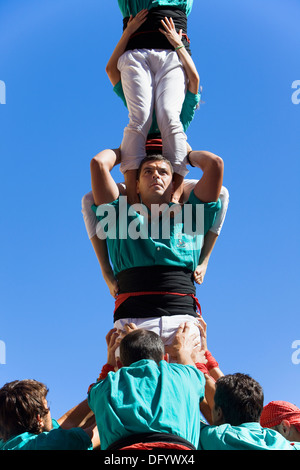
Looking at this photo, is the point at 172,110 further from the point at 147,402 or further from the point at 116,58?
the point at 147,402

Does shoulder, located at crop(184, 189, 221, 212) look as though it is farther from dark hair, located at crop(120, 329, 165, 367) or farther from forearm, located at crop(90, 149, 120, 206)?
dark hair, located at crop(120, 329, 165, 367)

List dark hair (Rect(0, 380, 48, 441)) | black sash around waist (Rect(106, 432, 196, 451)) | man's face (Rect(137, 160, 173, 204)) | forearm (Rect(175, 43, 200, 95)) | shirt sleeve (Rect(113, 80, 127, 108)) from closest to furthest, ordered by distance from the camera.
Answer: black sash around waist (Rect(106, 432, 196, 451)) → dark hair (Rect(0, 380, 48, 441)) → man's face (Rect(137, 160, 173, 204)) → forearm (Rect(175, 43, 200, 95)) → shirt sleeve (Rect(113, 80, 127, 108))

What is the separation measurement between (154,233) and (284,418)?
192 centimetres

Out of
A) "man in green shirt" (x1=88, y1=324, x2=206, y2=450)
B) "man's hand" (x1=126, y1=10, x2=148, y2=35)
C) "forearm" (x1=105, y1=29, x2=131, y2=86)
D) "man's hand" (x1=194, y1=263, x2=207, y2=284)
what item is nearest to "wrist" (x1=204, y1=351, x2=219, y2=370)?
"man's hand" (x1=194, y1=263, x2=207, y2=284)

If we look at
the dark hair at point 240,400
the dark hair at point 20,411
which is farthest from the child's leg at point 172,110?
the dark hair at point 20,411

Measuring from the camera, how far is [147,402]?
4.08 m

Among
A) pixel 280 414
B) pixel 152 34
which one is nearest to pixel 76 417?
pixel 280 414

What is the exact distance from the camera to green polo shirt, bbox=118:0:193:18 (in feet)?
23.3

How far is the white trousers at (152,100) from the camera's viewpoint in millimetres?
6484

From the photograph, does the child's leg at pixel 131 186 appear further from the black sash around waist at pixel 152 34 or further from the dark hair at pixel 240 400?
the dark hair at pixel 240 400

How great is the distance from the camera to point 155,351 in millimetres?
4438

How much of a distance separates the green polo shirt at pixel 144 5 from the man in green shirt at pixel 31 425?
13.8ft
